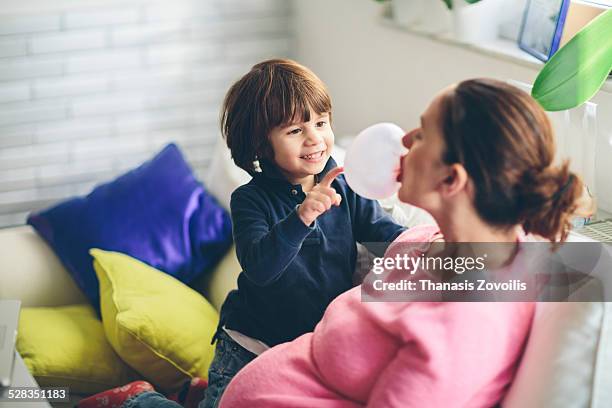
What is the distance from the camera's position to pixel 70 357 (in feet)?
6.73

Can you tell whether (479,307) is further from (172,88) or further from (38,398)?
(172,88)

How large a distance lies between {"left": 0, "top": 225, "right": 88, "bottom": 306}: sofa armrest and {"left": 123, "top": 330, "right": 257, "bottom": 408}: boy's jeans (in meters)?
0.80

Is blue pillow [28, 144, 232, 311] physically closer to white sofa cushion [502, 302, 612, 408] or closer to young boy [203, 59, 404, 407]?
young boy [203, 59, 404, 407]

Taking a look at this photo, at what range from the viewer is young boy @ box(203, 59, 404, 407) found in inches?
59.3

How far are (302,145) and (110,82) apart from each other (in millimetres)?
1498

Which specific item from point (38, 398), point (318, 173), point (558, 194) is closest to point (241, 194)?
point (318, 173)

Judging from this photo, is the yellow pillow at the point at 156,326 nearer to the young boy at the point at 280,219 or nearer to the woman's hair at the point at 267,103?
the young boy at the point at 280,219

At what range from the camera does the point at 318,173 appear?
5.28ft

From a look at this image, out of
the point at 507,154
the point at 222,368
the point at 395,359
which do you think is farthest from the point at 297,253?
the point at 507,154

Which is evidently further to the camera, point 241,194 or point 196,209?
point 196,209

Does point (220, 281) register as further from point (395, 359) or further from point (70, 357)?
point (395, 359)

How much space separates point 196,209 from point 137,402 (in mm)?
806

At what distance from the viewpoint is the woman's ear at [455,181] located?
110 centimetres

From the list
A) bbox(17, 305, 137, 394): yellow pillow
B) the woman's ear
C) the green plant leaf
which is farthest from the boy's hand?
bbox(17, 305, 137, 394): yellow pillow
